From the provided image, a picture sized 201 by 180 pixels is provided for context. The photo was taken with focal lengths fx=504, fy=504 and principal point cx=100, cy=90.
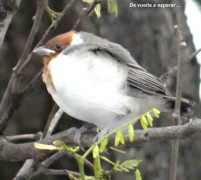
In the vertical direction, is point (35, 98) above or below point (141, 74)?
below

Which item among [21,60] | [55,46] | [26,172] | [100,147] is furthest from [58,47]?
[100,147]

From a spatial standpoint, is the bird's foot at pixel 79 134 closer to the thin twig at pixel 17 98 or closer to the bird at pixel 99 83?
the bird at pixel 99 83

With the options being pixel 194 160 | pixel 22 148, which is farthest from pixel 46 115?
pixel 22 148

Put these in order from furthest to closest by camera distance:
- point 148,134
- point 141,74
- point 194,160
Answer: point 194,160
point 141,74
point 148,134

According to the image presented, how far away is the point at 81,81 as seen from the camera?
1527mm

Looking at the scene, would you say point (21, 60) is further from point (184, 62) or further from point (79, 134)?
point (184, 62)

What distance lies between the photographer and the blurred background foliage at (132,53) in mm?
2385

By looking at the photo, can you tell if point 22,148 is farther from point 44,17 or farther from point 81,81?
point 44,17

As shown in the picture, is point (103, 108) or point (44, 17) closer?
point (103, 108)

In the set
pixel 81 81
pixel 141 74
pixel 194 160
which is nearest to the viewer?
pixel 81 81

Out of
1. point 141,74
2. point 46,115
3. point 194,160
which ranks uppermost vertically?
point 141,74

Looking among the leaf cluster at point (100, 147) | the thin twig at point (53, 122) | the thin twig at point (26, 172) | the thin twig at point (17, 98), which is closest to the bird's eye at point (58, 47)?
the thin twig at point (17, 98)

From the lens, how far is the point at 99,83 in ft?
5.01

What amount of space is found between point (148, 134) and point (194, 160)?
4.25 feet
